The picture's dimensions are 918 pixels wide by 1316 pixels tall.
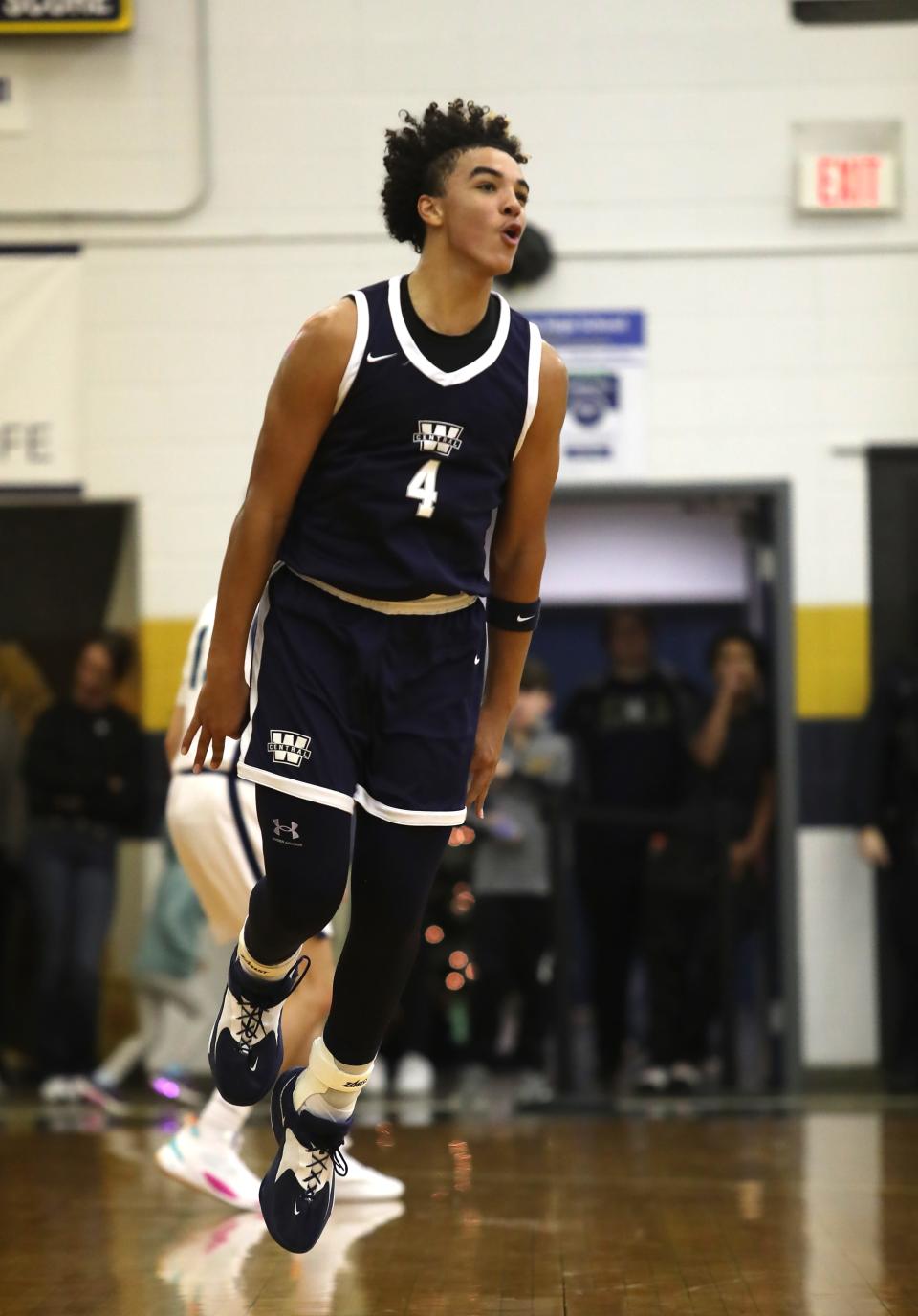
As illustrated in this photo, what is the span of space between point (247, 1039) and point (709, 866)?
4215 millimetres

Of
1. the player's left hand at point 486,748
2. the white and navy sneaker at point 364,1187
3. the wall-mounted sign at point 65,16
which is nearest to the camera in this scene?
the player's left hand at point 486,748

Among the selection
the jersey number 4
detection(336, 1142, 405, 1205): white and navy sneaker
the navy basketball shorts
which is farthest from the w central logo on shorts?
detection(336, 1142, 405, 1205): white and navy sneaker

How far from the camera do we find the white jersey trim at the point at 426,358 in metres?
3.43

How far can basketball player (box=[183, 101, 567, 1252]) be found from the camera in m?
3.44

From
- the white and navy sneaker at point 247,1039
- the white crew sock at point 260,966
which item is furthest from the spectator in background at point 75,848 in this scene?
the white crew sock at point 260,966

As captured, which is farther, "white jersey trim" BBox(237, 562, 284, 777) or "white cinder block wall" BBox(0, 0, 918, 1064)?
"white cinder block wall" BBox(0, 0, 918, 1064)

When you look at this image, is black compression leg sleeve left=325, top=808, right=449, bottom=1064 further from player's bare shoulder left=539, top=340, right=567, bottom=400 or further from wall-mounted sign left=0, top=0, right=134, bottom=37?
wall-mounted sign left=0, top=0, right=134, bottom=37

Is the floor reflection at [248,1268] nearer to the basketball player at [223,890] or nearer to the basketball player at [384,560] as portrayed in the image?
the basketball player at [223,890]

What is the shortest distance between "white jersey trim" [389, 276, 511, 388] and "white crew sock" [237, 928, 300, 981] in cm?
112

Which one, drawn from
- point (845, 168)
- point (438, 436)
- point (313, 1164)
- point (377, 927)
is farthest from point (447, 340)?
point (845, 168)

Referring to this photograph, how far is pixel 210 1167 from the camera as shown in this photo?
495cm

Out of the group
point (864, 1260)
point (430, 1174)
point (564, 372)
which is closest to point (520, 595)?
point (564, 372)

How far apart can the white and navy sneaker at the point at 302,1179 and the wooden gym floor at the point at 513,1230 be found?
25 cm

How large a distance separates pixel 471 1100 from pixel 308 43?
14.1ft
